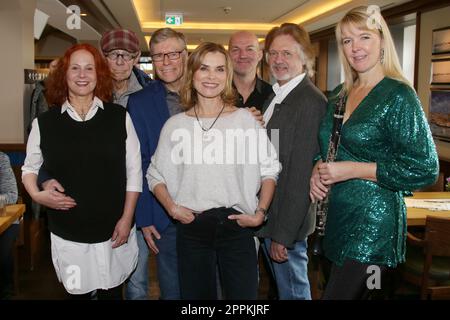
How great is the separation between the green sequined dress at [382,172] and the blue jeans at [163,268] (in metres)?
0.76

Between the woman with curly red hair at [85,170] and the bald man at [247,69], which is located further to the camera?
the bald man at [247,69]

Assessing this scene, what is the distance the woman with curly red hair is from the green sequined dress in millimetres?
864

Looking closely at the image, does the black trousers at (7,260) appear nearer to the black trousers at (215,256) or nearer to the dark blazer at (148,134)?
the dark blazer at (148,134)

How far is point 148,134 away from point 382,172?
1.03m

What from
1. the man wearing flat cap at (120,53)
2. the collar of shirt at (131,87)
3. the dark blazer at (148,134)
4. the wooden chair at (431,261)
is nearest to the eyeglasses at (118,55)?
the man wearing flat cap at (120,53)

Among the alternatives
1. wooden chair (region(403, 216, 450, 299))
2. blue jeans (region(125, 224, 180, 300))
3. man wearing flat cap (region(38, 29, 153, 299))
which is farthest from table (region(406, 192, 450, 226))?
man wearing flat cap (region(38, 29, 153, 299))

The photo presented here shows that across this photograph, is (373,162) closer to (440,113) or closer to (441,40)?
(440,113)

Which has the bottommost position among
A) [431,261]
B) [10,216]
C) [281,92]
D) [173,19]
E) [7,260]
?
[7,260]

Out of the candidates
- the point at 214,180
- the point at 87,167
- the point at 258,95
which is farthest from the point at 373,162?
the point at 258,95

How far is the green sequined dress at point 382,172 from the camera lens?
150 cm

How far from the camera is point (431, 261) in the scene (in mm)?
2820

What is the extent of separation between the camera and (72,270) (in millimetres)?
1939
